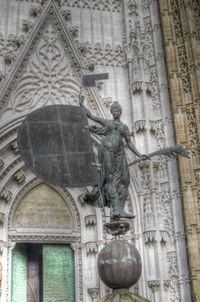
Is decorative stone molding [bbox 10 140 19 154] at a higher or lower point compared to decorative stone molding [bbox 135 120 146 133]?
lower

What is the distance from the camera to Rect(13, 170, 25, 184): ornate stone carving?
12.7 m

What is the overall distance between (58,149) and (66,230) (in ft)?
13.2

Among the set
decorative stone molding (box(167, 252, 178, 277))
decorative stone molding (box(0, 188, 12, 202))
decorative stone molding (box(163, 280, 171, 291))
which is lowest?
decorative stone molding (box(163, 280, 171, 291))

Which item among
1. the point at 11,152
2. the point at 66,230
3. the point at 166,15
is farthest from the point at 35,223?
the point at 166,15

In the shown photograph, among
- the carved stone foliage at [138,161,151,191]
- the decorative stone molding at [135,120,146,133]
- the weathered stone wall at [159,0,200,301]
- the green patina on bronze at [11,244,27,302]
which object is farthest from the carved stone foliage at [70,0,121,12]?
the green patina on bronze at [11,244,27,302]

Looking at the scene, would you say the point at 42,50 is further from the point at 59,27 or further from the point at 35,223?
the point at 35,223

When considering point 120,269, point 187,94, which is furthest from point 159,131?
point 120,269

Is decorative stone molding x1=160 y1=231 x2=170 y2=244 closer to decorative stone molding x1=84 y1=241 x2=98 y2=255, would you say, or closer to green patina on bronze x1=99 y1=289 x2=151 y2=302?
decorative stone molding x1=84 y1=241 x2=98 y2=255

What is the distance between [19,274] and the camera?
12.2 meters

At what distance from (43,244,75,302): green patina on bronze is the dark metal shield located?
3.82 m

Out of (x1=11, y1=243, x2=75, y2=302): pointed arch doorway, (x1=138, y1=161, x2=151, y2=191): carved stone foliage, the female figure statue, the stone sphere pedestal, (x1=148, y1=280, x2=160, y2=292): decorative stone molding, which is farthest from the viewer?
(x1=138, y1=161, x2=151, y2=191): carved stone foliage

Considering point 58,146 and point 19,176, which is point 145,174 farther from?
point 58,146

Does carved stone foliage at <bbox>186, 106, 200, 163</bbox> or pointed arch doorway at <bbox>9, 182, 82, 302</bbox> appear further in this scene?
carved stone foliage at <bbox>186, 106, 200, 163</bbox>

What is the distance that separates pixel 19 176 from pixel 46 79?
3.28 metres
